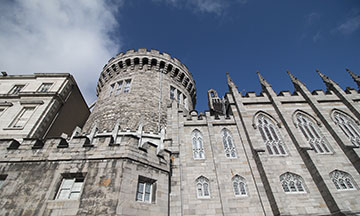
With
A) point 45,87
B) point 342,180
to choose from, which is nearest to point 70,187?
point 45,87

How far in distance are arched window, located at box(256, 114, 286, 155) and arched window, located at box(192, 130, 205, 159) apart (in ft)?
13.9

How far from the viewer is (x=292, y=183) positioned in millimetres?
9031

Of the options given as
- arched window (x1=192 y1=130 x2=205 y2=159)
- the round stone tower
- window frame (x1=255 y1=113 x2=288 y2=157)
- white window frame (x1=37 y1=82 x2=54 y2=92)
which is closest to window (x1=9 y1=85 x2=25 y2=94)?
white window frame (x1=37 y1=82 x2=54 y2=92)

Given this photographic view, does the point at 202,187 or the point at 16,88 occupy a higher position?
the point at 16,88

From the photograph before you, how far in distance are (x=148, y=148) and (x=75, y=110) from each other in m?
13.1

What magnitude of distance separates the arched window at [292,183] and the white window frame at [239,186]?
2.04m

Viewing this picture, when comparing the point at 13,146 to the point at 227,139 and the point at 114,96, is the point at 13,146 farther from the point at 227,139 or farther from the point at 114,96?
the point at 227,139

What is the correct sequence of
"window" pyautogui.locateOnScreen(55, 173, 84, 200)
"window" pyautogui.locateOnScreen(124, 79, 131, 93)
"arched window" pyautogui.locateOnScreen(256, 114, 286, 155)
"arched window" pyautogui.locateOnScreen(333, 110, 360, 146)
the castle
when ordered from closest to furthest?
1. "window" pyautogui.locateOnScreen(55, 173, 84, 200)
2. the castle
3. "arched window" pyautogui.locateOnScreen(256, 114, 286, 155)
4. "arched window" pyautogui.locateOnScreen(333, 110, 360, 146)
5. "window" pyautogui.locateOnScreen(124, 79, 131, 93)

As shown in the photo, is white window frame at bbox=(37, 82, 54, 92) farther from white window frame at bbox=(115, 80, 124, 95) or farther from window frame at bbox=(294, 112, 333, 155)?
window frame at bbox=(294, 112, 333, 155)

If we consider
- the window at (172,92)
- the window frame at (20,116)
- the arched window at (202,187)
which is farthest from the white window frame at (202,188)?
the window frame at (20,116)

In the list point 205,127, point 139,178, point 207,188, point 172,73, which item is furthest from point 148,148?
point 172,73

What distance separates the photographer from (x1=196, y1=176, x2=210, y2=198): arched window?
8797mm

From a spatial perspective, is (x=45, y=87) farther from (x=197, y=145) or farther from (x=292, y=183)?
(x=292, y=183)

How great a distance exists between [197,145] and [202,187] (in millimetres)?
2650
